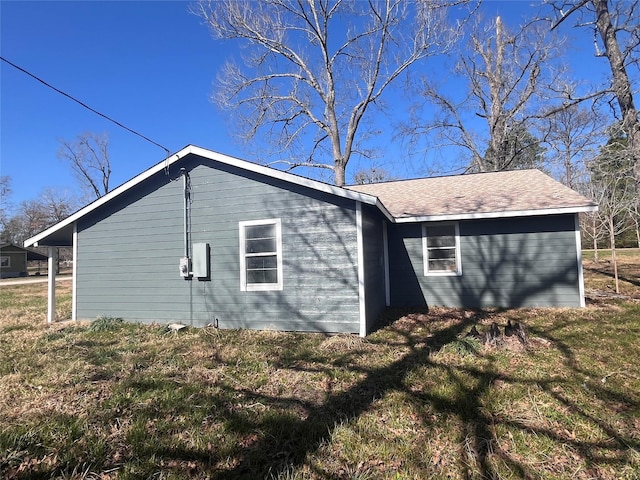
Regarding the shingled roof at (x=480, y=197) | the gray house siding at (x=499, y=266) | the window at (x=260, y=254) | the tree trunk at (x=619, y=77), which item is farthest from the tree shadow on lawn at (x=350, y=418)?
the tree trunk at (x=619, y=77)

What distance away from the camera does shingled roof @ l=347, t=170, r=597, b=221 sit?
8625mm

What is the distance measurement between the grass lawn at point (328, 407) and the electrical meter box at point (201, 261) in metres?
1.76

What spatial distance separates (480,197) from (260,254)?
6440mm

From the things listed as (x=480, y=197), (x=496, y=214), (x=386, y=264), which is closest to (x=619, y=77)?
(x=480, y=197)

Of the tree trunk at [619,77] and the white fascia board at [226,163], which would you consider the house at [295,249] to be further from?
the tree trunk at [619,77]

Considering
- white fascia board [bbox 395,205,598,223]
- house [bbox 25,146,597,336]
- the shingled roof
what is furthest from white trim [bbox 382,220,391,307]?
white fascia board [bbox 395,205,598,223]

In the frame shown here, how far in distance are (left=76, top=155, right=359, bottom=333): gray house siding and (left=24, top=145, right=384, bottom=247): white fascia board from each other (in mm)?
223

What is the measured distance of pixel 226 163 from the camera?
8.09m

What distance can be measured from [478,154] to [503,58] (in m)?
5.62

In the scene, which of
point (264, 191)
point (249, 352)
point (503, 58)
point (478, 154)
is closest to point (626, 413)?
point (249, 352)

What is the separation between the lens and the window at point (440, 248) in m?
9.68

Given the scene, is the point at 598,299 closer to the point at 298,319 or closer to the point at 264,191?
the point at 298,319

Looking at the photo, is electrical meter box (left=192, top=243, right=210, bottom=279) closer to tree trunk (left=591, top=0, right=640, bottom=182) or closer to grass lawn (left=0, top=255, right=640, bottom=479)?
grass lawn (left=0, top=255, right=640, bottom=479)

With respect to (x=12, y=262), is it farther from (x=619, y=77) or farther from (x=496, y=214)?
(x=619, y=77)
